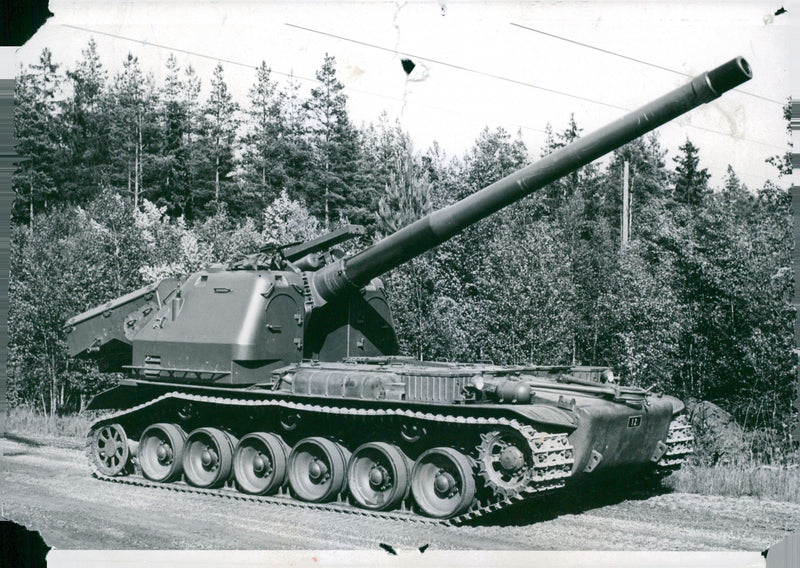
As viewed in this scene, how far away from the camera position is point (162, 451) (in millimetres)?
13609

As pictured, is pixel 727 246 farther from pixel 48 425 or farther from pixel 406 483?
pixel 48 425

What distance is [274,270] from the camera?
13.5 metres

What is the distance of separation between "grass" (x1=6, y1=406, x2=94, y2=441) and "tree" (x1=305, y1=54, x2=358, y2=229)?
24.0ft

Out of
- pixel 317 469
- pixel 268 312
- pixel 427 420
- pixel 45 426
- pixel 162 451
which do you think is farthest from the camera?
pixel 45 426

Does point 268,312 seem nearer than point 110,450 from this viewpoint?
Yes

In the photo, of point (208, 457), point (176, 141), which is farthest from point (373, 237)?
point (208, 457)

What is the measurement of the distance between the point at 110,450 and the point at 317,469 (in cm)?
393

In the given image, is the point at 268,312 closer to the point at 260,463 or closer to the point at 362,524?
the point at 260,463

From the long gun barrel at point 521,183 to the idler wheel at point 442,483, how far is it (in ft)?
9.18

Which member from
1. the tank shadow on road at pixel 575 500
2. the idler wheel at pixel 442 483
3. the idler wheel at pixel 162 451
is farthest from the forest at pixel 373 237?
the idler wheel at pixel 442 483

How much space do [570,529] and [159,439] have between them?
643cm

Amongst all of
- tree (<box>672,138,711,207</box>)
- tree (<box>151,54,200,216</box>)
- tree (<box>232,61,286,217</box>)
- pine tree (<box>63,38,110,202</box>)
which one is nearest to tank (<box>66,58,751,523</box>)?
tree (<box>232,61,286,217</box>)

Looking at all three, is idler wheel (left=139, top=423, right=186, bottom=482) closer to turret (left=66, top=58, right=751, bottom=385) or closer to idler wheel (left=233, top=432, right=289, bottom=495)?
turret (left=66, top=58, right=751, bottom=385)

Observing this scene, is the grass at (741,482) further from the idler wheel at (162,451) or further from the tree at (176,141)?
the tree at (176,141)
